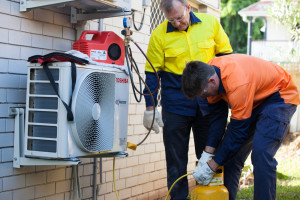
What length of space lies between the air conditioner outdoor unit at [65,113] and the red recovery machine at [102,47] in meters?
0.21

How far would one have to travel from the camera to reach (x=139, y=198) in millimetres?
5375

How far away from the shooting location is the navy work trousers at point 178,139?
14.0 feet

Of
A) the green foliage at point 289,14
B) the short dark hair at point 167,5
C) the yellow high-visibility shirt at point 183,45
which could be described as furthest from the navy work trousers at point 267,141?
the green foliage at point 289,14

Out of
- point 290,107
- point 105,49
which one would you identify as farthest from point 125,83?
point 290,107

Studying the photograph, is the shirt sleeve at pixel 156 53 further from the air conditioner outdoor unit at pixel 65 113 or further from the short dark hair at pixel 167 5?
the air conditioner outdoor unit at pixel 65 113

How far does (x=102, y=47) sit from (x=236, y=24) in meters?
29.2

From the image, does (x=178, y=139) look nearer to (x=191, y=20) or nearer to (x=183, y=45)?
(x=183, y=45)

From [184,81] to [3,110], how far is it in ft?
4.70

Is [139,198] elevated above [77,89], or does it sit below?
below

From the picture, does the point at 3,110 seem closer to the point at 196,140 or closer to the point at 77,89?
the point at 77,89

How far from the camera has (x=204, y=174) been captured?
3.62 meters

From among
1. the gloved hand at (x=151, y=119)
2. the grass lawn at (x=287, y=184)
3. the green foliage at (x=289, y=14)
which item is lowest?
the grass lawn at (x=287, y=184)

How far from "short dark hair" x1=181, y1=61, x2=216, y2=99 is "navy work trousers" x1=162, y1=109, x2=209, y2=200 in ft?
3.09

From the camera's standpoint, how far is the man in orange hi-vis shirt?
11.0ft
